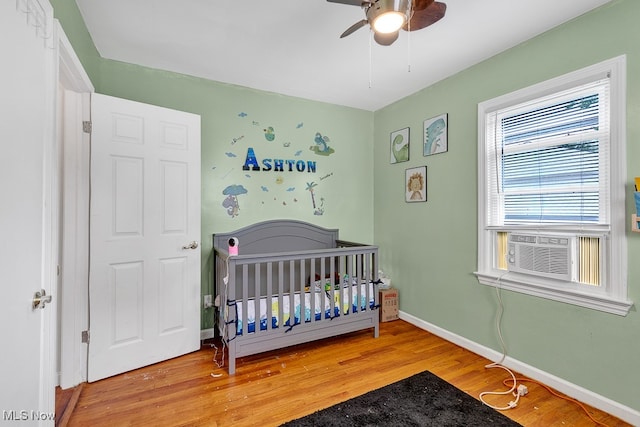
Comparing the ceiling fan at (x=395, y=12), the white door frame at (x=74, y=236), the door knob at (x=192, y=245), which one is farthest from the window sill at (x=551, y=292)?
the white door frame at (x=74, y=236)

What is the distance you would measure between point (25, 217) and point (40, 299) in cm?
32

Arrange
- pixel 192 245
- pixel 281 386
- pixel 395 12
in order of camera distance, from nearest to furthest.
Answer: pixel 395 12 → pixel 281 386 → pixel 192 245

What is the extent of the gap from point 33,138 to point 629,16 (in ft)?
9.90

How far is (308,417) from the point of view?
5.60 feet

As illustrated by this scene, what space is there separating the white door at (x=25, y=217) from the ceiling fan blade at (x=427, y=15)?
166 centimetres

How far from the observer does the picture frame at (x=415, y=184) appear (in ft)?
9.77

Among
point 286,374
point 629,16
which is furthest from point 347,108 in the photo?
point 286,374

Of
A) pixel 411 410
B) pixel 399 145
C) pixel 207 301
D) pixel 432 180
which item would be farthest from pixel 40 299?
pixel 399 145

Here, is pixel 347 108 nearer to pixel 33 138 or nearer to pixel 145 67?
pixel 145 67

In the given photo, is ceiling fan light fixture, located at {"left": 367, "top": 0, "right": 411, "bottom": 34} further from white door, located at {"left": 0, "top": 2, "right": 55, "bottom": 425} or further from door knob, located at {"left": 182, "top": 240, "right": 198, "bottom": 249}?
door knob, located at {"left": 182, "top": 240, "right": 198, "bottom": 249}

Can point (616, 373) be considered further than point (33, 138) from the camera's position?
Yes

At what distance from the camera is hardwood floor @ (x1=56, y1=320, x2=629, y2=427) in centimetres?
171

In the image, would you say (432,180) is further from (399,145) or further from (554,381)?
(554,381)

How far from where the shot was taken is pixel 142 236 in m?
2.24
